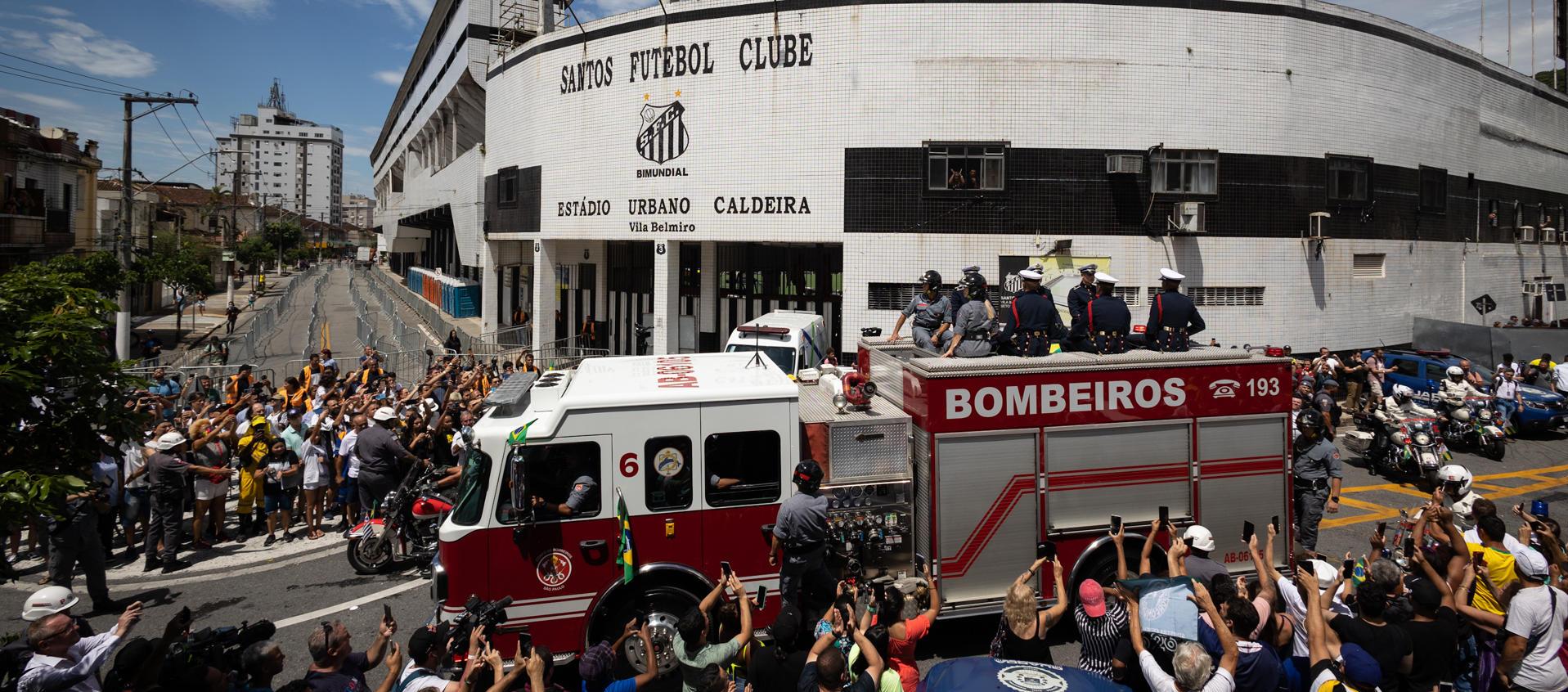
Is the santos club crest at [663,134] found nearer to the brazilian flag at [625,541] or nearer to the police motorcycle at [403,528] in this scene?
the police motorcycle at [403,528]

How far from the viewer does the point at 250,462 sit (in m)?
10.7

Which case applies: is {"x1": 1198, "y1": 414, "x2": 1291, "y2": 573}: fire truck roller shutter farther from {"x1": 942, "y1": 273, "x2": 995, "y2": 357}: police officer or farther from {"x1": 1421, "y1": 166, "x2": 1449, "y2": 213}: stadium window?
{"x1": 1421, "y1": 166, "x2": 1449, "y2": 213}: stadium window

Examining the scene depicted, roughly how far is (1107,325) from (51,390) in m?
8.47

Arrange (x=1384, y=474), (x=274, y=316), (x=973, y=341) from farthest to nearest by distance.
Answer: (x=274, y=316), (x=1384, y=474), (x=973, y=341)

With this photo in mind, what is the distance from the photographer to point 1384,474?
1459 cm

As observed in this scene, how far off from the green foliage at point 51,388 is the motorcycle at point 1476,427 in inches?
781

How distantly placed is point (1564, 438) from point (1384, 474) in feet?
21.8

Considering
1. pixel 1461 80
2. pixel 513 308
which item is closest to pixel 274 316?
pixel 513 308

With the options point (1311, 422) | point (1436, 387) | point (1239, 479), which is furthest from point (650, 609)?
point (1436, 387)

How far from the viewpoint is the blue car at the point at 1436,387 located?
675 inches

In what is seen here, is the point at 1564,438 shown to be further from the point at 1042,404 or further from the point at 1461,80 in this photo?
the point at 1042,404

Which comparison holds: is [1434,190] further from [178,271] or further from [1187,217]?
[178,271]

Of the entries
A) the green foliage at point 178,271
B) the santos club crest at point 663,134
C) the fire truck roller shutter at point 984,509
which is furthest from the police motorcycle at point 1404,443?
the green foliage at point 178,271

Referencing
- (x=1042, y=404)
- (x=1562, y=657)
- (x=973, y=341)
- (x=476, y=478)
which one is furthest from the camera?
(x=973, y=341)
